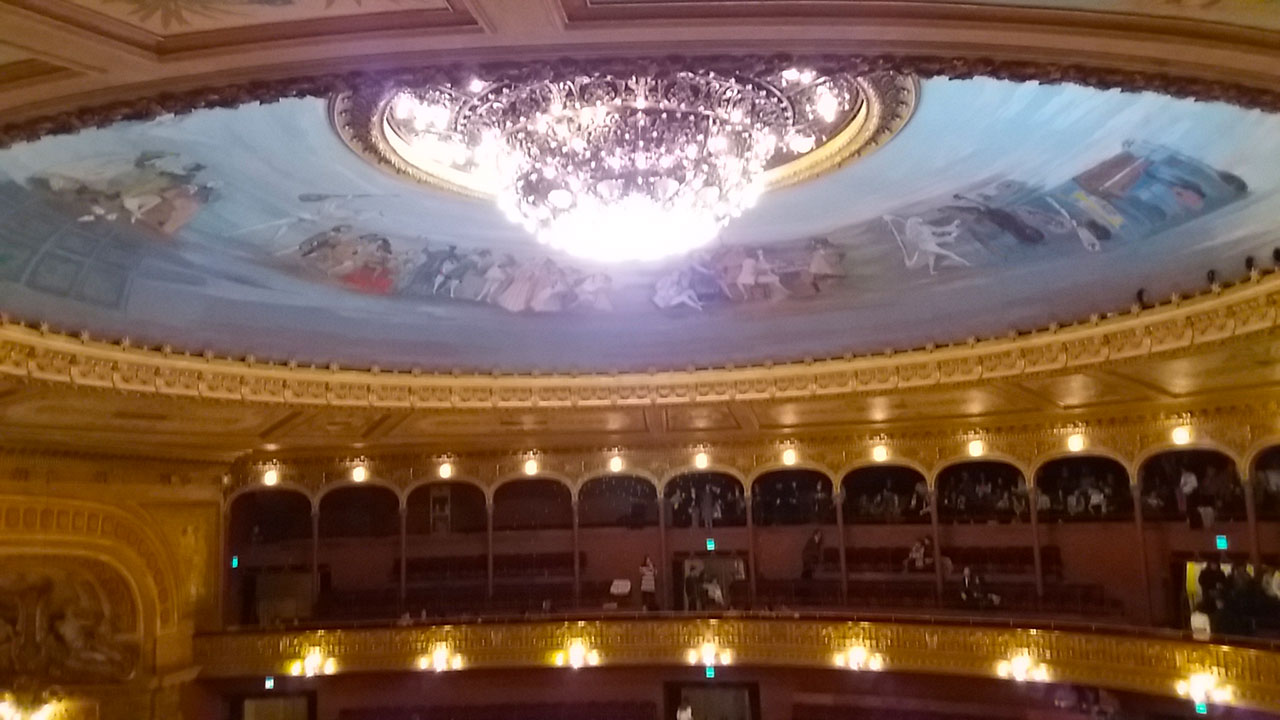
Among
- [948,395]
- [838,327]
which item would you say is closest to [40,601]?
[838,327]

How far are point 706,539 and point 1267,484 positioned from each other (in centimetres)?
1067

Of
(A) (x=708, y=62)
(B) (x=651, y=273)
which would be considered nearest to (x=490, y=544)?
(B) (x=651, y=273)

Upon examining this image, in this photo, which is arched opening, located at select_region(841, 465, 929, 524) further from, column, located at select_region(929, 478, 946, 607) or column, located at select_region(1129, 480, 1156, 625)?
column, located at select_region(1129, 480, 1156, 625)

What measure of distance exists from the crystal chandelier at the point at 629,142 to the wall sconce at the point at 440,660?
39.2 feet

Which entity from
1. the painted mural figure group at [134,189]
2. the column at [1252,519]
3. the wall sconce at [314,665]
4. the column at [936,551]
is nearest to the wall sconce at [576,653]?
the wall sconce at [314,665]

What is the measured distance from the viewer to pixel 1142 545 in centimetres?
1686

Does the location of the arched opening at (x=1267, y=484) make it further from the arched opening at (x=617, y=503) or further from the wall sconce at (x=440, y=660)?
the wall sconce at (x=440, y=660)

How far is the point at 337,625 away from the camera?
1839 centimetres

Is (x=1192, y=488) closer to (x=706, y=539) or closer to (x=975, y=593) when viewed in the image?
(x=975, y=593)

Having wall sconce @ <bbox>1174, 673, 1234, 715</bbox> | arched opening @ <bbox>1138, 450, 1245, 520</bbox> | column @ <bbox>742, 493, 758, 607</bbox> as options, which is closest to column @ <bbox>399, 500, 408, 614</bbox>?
column @ <bbox>742, 493, 758, 607</bbox>

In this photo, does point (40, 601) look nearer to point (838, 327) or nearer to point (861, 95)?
point (838, 327)

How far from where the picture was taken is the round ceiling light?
7461 mm

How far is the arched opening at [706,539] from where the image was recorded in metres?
20.8

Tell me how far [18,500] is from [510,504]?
32.8 feet
